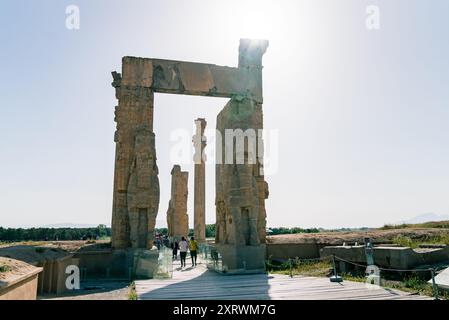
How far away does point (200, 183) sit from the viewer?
21.5 m

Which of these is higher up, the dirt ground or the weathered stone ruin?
the weathered stone ruin

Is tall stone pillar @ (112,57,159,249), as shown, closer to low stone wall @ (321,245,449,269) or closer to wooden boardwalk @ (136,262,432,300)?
wooden boardwalk @ (136,262,432,300)

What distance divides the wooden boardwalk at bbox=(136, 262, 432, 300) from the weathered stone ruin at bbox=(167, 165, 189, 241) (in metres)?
12.8

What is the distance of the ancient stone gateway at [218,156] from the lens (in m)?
10.7

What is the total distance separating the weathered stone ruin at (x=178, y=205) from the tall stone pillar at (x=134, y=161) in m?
10.3

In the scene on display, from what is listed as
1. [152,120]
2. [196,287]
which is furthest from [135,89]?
[196,287]

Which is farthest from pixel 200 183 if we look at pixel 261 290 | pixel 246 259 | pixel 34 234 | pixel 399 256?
pixel 34 234

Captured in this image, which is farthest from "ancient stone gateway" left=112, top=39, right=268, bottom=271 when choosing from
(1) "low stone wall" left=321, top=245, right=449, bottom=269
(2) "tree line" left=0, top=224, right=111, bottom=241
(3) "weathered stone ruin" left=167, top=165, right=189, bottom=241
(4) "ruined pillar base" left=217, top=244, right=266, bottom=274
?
(2) "tree line" left=0, top=224, right=111, bottom=241

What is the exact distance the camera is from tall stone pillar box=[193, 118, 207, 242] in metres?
21.5

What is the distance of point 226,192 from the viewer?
36.9 feet

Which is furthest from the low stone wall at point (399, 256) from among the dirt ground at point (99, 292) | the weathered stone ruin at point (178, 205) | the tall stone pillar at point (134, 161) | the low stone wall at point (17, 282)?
the weathered stone ruin at point (178, 205)
